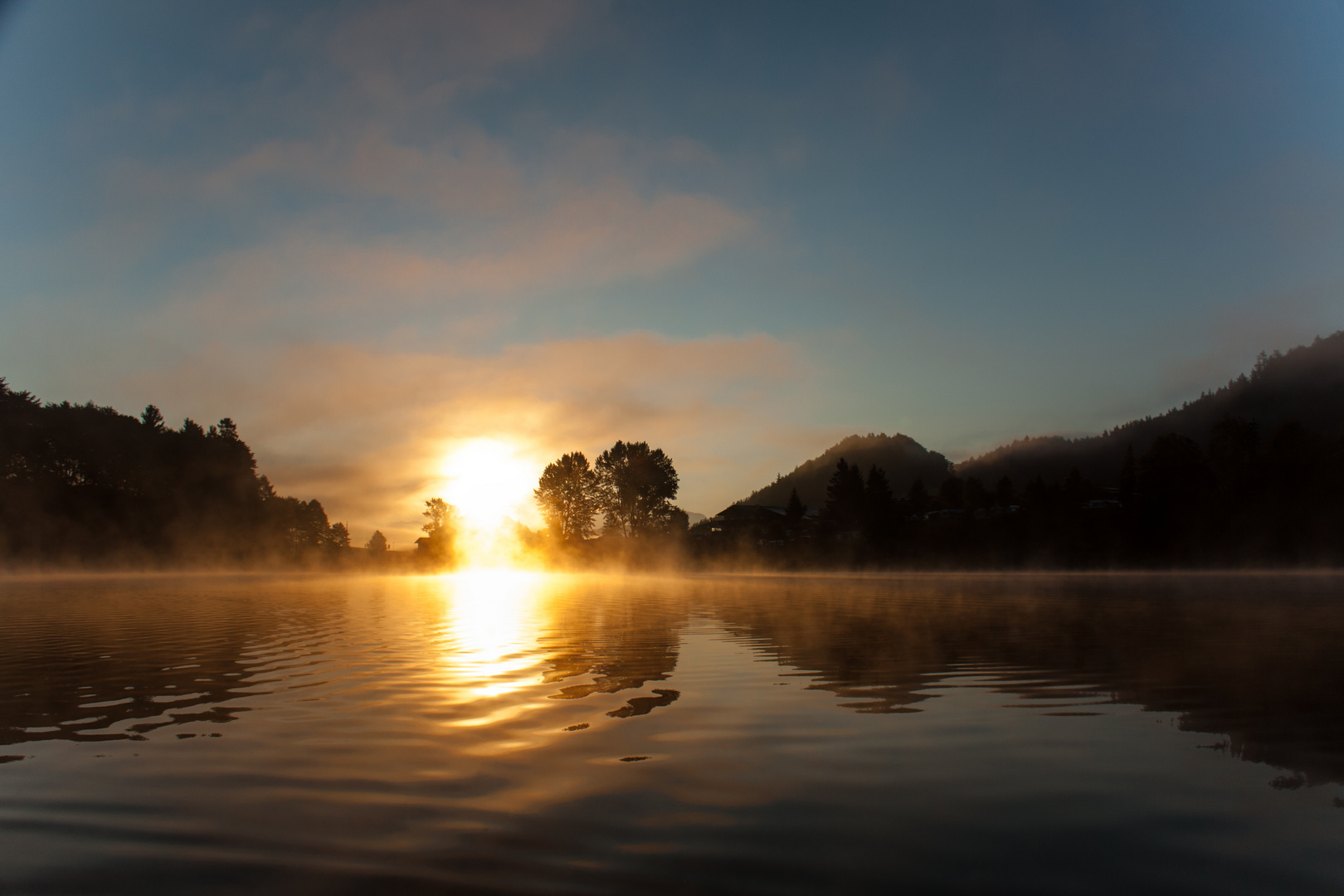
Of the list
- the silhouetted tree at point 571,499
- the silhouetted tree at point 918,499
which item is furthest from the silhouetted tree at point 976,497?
the silhouetted tree at point 571,499

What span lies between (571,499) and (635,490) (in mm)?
12908

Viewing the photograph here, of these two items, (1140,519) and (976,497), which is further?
(976,497)

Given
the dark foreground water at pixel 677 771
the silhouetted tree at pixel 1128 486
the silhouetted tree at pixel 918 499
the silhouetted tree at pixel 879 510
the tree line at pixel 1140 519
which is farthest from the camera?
the silhouetted tree at pixel 918 499

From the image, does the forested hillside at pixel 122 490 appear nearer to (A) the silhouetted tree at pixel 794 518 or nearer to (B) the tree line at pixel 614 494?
(B) the tree line at pixel 614 494

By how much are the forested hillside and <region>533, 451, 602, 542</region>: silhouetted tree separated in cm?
5380

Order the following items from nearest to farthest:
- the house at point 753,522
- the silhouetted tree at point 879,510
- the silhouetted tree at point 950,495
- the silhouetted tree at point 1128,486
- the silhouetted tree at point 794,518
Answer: the silhouetted tree at point 1128,486
the silhouetted tree at point 879,510
the silhouetted tree at point 794,518
the house at point 753,522
the silhouetted tree at point 950,495

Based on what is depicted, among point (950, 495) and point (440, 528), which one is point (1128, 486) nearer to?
point (950, 495)

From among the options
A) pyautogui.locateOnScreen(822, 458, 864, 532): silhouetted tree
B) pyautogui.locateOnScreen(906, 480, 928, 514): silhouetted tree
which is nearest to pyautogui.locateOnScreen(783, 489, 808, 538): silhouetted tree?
pyautogui.locateOnScreen(822, 458, 864, 532): silhouetted tree

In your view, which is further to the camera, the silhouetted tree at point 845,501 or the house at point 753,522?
the house at point 753,522

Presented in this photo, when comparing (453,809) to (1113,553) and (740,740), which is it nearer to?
(740,740)

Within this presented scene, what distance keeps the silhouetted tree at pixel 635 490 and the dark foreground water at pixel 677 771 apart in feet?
388

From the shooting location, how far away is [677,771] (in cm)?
643

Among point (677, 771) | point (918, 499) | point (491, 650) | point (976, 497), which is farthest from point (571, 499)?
point (677, 771)

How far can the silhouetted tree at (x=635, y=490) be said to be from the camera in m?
133
